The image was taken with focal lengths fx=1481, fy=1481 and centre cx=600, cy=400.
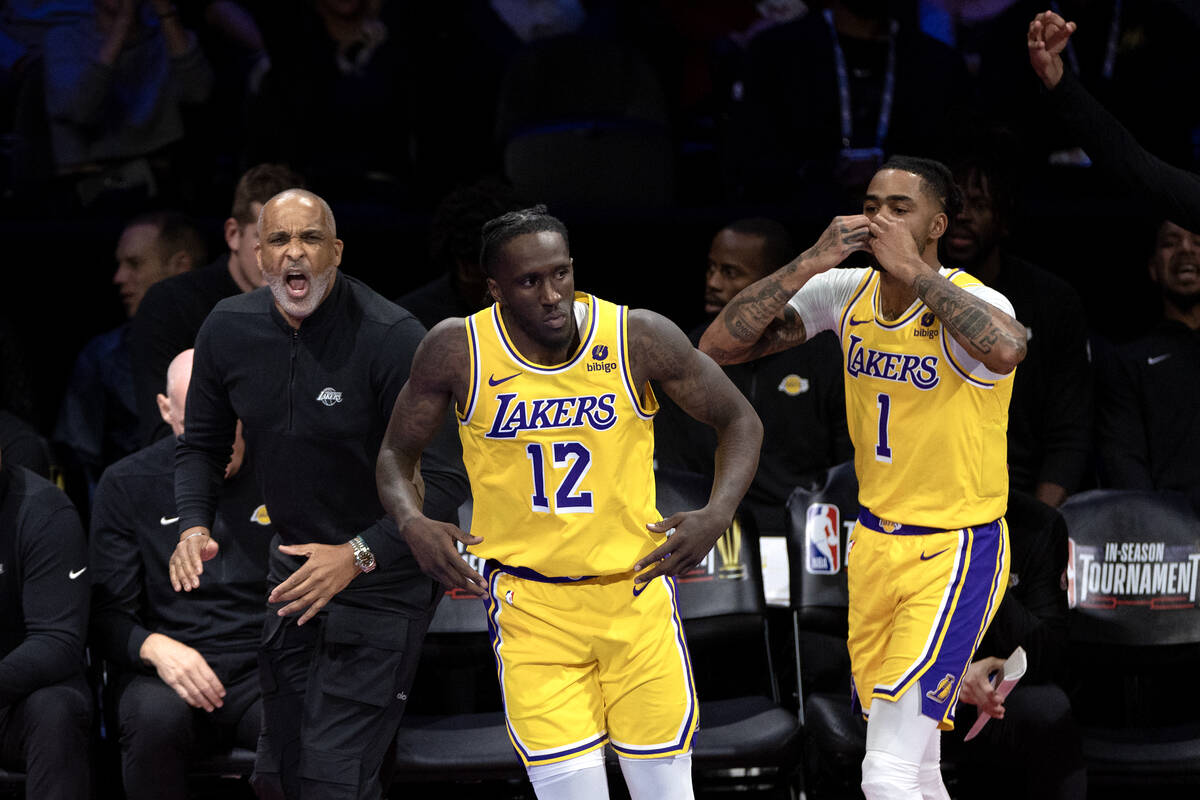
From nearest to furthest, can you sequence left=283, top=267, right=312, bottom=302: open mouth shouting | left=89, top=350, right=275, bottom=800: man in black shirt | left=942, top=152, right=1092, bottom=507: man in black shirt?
left=283, top=267, right=312, bottom=302: open mouth shouting → left=89, top=350, right=275, bottom=800: man in black shirt → left=942, top=152, right=1092, bottom=507: man in black shirt

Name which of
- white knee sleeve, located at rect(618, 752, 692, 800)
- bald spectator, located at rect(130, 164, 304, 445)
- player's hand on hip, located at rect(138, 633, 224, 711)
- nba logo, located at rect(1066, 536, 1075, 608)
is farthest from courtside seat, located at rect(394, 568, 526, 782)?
nba logo, located at rect(1066, 536, 1075, 608)

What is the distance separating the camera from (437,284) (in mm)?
5406

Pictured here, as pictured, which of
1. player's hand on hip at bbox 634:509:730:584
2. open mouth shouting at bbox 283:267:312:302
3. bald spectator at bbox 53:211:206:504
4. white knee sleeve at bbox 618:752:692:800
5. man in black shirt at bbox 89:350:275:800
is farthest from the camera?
bald spectator at bbox 53:211:206:504

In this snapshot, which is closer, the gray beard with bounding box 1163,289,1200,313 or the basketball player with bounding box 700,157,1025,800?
the basketball player with bounding box 700,157,1025,800

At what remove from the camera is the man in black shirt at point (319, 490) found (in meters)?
3.80

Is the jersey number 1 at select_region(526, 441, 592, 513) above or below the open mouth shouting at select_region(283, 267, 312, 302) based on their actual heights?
below

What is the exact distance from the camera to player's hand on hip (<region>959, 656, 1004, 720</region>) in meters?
4.20

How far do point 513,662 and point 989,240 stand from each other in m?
2.59

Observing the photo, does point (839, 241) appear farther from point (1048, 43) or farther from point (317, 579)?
point (317, 579)

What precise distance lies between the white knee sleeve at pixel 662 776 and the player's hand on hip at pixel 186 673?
1473 mm

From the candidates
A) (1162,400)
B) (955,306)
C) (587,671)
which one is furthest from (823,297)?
(1162,400)

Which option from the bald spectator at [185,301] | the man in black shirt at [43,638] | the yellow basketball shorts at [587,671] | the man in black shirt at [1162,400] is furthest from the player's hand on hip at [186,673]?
the man in black shirt at [1162,400]

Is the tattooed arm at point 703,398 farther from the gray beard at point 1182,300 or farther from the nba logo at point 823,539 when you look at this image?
the gray beard at point 1182,300

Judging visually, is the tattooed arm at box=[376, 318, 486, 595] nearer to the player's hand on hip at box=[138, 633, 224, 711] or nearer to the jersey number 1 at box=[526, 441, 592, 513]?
the jersey number 1 at box=[526, 441, 592, 513]
